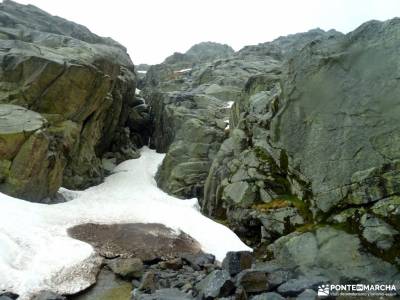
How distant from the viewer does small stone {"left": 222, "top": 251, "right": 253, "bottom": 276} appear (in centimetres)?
1783

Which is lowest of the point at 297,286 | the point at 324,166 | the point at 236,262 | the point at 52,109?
the point at 236,262

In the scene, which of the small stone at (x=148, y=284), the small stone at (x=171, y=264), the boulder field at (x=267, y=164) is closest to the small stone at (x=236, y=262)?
the boulder field at (x=267, y=164)

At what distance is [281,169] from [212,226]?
6.97 metres

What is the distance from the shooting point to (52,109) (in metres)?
39.9

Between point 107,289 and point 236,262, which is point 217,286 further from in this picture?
point 107,289

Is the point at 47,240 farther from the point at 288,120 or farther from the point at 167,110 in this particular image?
the point at 167,110

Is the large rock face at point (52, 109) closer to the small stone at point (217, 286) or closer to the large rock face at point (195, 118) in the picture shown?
the large rock face at point (195, 118)

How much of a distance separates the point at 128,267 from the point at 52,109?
24008 mm

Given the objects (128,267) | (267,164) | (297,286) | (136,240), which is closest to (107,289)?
(128,267)

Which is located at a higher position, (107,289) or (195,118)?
(195,118)

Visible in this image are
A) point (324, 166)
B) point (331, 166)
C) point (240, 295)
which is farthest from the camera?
point (324, 166)

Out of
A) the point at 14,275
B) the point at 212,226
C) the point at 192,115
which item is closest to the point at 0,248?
Answer: the point at 14,275

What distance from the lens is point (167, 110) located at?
6081 cm

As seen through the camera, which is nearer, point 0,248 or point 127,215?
point 0,248
